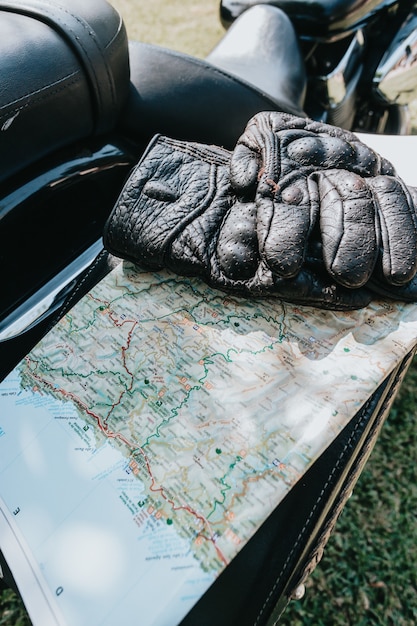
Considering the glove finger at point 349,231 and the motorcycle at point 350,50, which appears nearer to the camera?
the glove finger at point 349,231

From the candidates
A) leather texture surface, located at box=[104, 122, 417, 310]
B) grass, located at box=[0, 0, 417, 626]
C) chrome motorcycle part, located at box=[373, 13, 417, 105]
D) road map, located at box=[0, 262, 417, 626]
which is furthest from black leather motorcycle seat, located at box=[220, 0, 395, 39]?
grass, located at box=[0, 0, 417, 626]

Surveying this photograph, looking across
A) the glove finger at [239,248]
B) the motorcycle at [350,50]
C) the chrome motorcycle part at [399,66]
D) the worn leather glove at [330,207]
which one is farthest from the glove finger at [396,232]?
the chrome motorcycle part at [399,66]

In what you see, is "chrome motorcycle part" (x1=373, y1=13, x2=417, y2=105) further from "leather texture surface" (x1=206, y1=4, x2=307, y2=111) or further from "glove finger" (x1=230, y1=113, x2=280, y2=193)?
"glove finger" (x1=230, y1=113, x2=280, y2=193)

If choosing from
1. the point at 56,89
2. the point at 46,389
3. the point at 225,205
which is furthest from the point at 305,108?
the point at 46,389

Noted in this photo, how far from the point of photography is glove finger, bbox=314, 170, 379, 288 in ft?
3.16

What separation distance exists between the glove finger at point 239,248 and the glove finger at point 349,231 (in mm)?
139

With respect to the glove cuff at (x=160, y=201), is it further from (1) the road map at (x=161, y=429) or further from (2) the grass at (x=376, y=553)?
(2) the grass at (x=376, y=553)

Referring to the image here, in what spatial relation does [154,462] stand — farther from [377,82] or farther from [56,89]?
[377,82]

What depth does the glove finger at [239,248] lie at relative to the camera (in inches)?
40.4

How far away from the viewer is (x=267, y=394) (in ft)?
3.18

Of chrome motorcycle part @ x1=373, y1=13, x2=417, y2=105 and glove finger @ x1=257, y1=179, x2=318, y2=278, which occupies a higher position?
chrome motorcycle part @ x1=373, y1=13, x2=417, y2=105

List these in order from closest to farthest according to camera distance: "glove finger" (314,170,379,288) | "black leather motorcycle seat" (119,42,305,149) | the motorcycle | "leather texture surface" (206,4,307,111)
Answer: "glove finger" (314,170,379,288), "black leather motorcycle seat" (119,42,305,149), "leather texture surface" (206,4,307,111), the motorcycle

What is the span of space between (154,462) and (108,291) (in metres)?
0.41

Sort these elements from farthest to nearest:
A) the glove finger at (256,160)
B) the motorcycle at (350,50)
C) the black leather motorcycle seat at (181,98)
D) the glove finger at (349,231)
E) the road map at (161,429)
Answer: the motorcycle at (350,50) < the black leather motorcycle seat at (181,98) < the glove finger at (256,160) < the glove finger at (349,231) < the road map at (161,429)
